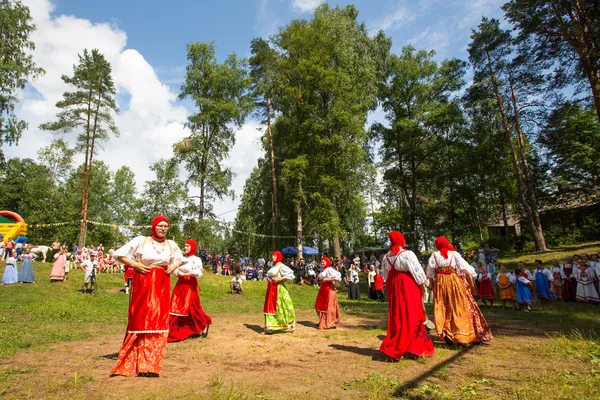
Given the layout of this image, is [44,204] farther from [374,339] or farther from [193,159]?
[374,339]

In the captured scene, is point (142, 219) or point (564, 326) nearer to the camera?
point (564, 326)

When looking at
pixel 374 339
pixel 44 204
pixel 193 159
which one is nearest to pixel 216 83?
pixel 193 159

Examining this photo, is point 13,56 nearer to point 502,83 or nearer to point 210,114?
point 210,114

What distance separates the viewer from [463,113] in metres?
29.5

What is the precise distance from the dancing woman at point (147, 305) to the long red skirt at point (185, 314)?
2761mm

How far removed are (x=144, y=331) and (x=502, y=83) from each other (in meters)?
27.5

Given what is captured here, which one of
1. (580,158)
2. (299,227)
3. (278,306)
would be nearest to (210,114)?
(299,227)

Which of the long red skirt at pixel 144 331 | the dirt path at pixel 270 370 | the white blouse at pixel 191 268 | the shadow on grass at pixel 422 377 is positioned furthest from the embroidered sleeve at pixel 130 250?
the shadow on grass at pixel 422 377

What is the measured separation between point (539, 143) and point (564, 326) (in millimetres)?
16082

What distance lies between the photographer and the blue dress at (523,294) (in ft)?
39.9

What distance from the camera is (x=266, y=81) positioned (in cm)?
2712

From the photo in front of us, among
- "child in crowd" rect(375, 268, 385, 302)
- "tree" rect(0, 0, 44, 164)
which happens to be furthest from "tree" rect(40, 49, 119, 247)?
"child in crowd" rect(375, 268, 385, 302)

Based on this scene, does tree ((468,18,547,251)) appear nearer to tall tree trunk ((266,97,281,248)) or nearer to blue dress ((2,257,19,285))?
tall tree trunk ((266,97,281,248))

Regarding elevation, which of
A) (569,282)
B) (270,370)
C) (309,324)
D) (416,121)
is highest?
(416,121)
